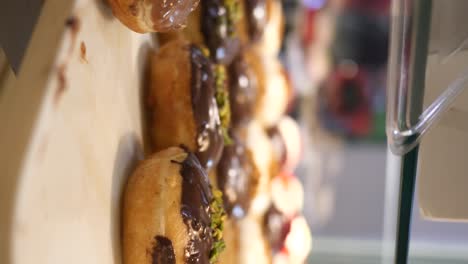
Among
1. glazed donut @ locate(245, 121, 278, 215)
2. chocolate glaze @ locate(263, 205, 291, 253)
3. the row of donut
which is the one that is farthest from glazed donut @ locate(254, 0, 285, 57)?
chocolate glaze @ locate(263, 205, 291, 253)

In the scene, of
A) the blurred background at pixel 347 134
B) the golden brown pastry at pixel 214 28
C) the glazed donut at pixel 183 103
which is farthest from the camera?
the blurred background at pixel 347 134

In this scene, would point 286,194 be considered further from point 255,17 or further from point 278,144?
point 255,17

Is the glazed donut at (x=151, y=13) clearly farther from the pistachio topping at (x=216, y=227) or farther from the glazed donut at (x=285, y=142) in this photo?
the glazed donut at (x=285, y=142)

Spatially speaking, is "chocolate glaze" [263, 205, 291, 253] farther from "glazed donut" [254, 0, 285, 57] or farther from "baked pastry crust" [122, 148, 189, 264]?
"baked pastry crust" [122, 148, 189, 264]

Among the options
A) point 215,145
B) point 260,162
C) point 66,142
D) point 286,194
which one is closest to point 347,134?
point 286,194

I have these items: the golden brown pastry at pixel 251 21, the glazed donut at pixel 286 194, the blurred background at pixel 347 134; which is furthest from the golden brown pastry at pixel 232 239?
the blurred background at pixel 347 134

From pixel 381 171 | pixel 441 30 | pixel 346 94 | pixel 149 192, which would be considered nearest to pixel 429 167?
pixel 441 30
